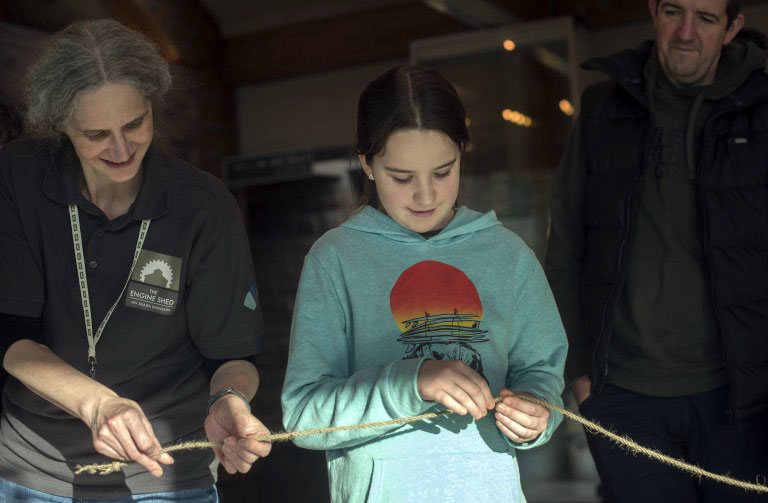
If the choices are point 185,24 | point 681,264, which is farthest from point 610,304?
point 185,24

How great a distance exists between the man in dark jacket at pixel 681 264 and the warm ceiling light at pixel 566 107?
2.65m

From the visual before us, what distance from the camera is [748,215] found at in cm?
219

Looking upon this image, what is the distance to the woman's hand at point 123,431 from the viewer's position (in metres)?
1.53

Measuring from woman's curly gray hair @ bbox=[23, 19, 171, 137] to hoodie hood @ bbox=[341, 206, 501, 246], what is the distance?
19.1 inches

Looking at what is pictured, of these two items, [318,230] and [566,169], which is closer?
[566,169]

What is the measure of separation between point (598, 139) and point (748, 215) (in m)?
0.40

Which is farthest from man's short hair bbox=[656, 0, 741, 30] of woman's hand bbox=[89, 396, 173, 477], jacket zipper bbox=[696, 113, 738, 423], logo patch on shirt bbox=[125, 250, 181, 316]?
woman's hand bbox=[89, 396, 173, 477]

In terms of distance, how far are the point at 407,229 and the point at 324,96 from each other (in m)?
4.50

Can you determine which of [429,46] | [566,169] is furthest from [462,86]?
[566,169]

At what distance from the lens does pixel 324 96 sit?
616cm

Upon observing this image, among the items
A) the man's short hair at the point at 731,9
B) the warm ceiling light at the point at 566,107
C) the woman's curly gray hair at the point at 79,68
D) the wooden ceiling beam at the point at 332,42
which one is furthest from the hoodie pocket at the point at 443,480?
the wooden ceiling beam at the point at 332,42

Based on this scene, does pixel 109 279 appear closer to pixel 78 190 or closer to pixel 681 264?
pixel 78 190

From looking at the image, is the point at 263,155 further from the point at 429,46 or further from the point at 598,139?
the point at 598,139

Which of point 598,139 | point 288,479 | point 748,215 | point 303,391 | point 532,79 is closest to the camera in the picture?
point 303,391
